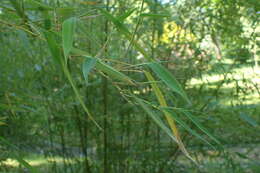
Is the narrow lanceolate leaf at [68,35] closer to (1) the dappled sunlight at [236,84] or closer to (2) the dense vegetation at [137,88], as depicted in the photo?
(1) the dappled sunlight at [236,84]

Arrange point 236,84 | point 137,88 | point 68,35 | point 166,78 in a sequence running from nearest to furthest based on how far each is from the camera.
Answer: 1. point 68,35
2. point 166,78
3. point 236,84
4. point 137,88

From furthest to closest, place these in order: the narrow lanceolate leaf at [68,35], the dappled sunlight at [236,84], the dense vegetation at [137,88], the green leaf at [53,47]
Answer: the dense vegetation at [137,88] < the dappled sunlight at [236,84] < the green leaf at [53,47] < the narrow lanceolate leaf at [68,35]

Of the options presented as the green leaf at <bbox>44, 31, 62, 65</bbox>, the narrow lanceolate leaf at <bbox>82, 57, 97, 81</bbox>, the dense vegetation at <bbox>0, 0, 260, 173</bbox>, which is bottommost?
the dense vegetation at <bbox>0, 0, 260, 173</bbox>

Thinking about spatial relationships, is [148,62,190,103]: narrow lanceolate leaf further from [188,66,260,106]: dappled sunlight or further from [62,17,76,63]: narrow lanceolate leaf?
[188,66,260,106]: dappled sunlight

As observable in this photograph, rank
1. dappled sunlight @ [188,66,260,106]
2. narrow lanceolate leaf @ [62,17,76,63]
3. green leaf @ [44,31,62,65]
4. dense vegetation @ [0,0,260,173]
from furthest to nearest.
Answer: dense vegetation @ [0,0,260,173] < dappled sunlight @ [188,66,260,106] < green leaf @ [44,31,62,65] < narrow lanceolate leaf @ [62,17,76,63]

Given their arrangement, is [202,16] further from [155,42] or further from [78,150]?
[78,150]

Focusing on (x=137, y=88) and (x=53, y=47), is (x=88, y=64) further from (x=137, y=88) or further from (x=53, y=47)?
(x=137, y=88)

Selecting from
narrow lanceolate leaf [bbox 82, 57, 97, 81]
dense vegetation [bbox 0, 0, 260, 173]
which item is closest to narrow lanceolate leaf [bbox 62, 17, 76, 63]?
narrow lanceolate leaf [bbox 82, 57, 97, 81]

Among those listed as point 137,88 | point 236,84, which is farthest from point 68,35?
point 137,88

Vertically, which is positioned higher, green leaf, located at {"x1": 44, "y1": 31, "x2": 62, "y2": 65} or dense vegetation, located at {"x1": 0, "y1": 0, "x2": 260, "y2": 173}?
green leaf, located at {"x1": 44, "y1": 31, "x2": 62, "y2": 65}

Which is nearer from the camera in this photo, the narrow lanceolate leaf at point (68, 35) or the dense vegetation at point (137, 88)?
the narrow lanceolate leaf at point (68, 35)

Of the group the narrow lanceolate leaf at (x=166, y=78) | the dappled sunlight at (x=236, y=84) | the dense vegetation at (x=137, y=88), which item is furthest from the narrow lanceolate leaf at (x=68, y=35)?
the dense vegetation at (x=137, y=88)

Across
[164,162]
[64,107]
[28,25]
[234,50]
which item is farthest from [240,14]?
[28,25]
